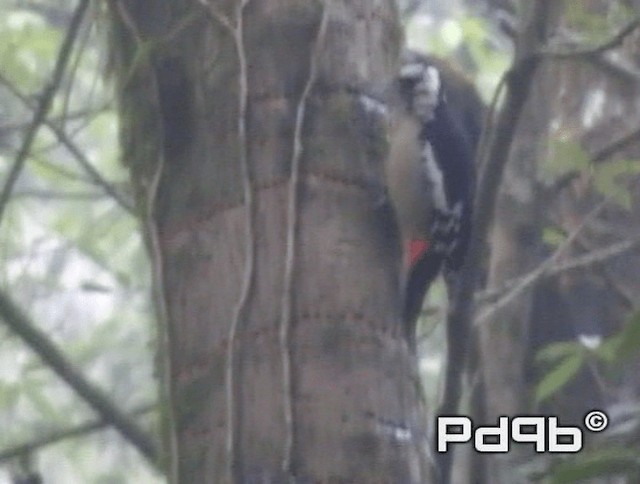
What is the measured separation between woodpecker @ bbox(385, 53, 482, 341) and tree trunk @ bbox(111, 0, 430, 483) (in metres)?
0.34

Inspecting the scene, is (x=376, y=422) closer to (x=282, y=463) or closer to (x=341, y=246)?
(x=282, y=463)

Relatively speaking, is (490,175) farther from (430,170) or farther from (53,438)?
(53,438)

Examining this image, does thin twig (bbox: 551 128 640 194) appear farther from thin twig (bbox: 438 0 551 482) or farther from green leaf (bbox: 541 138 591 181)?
thin twig (bbox: 438 0 551 482)

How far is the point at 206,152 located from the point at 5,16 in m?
1.51

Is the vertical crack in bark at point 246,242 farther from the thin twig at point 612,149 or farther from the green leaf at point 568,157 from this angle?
the thin twig at point 612,149

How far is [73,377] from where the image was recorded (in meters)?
2.32

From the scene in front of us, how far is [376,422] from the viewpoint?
198 cm

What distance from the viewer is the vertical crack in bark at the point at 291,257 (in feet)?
6.40

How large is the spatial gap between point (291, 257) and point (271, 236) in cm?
5

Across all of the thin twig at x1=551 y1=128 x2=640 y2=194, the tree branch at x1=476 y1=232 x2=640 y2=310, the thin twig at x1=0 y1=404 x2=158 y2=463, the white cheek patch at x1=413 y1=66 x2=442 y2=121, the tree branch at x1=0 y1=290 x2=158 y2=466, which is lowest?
the thin twig at x1=0 y1=404 x2=158 y2=463

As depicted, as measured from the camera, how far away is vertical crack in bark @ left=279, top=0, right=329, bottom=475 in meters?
1.95

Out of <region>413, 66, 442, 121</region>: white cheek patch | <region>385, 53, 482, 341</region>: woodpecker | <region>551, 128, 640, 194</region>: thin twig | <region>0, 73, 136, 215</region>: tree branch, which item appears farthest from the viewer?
<region>551, 128, 640, 194</region>: thin twig

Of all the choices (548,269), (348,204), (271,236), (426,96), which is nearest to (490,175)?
(348,204)

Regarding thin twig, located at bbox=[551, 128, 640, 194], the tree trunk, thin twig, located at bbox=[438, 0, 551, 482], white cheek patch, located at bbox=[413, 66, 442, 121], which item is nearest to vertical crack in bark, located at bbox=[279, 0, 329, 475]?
the tree trunk
